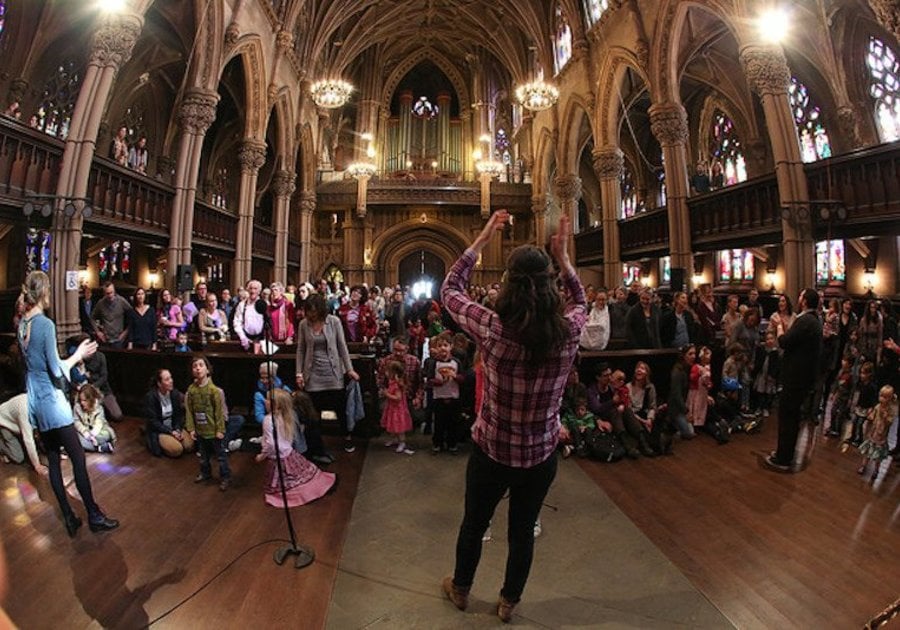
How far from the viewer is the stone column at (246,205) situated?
14.6 meters

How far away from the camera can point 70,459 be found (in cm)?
328

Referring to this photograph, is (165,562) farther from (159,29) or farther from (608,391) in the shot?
(159,29)

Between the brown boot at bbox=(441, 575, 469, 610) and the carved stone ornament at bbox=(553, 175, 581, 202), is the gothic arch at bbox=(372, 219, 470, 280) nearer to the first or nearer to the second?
the carved stone ornament at bbox=(553, 175, 581, 202)

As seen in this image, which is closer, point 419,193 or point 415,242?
point 419,193

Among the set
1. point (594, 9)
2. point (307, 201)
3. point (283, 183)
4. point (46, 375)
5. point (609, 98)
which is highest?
point (594, 9)

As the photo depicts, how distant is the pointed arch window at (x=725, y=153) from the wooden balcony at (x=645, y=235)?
5620 mm

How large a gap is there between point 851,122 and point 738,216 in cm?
632

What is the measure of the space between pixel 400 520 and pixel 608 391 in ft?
10.4

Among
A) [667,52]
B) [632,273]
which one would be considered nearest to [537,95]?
[667,52]

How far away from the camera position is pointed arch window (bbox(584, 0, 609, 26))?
15156 mm

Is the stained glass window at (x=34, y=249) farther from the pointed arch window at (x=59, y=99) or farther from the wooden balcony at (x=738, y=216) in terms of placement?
the wooden balcony at (x=738, y=216)

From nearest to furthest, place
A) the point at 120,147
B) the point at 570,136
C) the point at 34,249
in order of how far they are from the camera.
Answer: the point at 34,249, the point at 120,147, the point at 570,136

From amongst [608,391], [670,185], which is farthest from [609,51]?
[608,391]

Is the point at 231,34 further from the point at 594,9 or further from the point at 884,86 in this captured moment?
the point at 884,86
